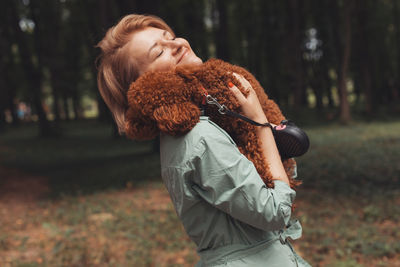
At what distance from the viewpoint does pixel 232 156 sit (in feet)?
4.10

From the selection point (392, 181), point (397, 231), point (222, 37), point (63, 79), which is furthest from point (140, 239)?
point (63, 79)

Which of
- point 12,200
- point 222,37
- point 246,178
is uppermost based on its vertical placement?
point 246,178

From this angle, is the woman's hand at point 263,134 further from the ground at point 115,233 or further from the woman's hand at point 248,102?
the ground at point 115,233

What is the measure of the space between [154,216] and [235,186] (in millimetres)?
5754

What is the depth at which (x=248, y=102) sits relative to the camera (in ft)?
4.55

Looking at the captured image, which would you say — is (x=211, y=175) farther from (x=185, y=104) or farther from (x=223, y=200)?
(x=185, y=104)

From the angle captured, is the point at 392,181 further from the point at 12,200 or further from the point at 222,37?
the point at 222,37

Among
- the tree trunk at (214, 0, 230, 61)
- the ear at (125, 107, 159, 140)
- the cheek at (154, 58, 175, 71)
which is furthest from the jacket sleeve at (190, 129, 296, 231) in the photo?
the tree trunk at (214, 0, 230, 61)

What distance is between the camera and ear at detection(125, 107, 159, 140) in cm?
138

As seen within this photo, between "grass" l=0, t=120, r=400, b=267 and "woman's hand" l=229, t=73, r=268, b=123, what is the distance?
374 centimetres

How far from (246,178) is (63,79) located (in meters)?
18.1

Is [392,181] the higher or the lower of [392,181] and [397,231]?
the lower

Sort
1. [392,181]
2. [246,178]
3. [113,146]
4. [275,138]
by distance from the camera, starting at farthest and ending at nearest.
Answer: [113,146] → [392,181] → [275,138] → [246,178]

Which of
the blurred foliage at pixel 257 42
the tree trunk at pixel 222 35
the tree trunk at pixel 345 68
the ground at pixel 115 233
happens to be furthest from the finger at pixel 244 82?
the tree trunk at pixel 345 68
